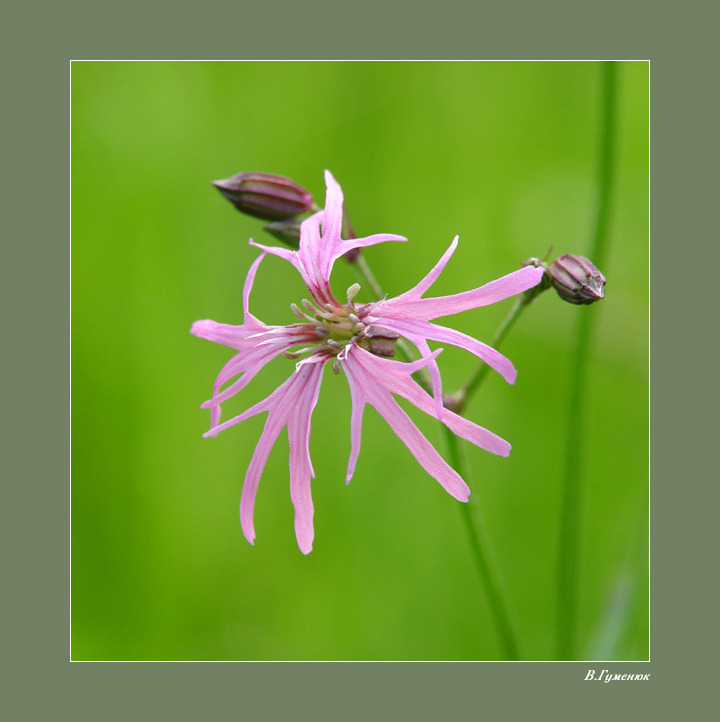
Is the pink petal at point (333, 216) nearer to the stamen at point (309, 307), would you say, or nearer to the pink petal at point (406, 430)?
the stamen at point (309, 307)

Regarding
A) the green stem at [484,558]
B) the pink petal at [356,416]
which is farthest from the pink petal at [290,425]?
the green stem at [484,558]

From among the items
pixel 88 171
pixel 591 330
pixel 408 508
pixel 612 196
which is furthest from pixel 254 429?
pixel 612 196

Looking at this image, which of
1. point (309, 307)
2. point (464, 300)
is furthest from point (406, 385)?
point (309, 307)

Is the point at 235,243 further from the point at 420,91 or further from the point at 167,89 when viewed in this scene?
the point at 420,91

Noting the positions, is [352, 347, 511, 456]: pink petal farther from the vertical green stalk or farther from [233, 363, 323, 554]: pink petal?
the vertical green stalk

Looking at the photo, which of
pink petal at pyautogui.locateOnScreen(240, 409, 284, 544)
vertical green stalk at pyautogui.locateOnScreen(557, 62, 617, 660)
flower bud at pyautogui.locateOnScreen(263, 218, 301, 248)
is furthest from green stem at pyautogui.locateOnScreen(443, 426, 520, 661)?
flower bud at pyautogui.locateOnScreen(263, 218, 301, 248)

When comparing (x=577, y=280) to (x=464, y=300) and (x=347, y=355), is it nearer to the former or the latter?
(x=464, y=300)
